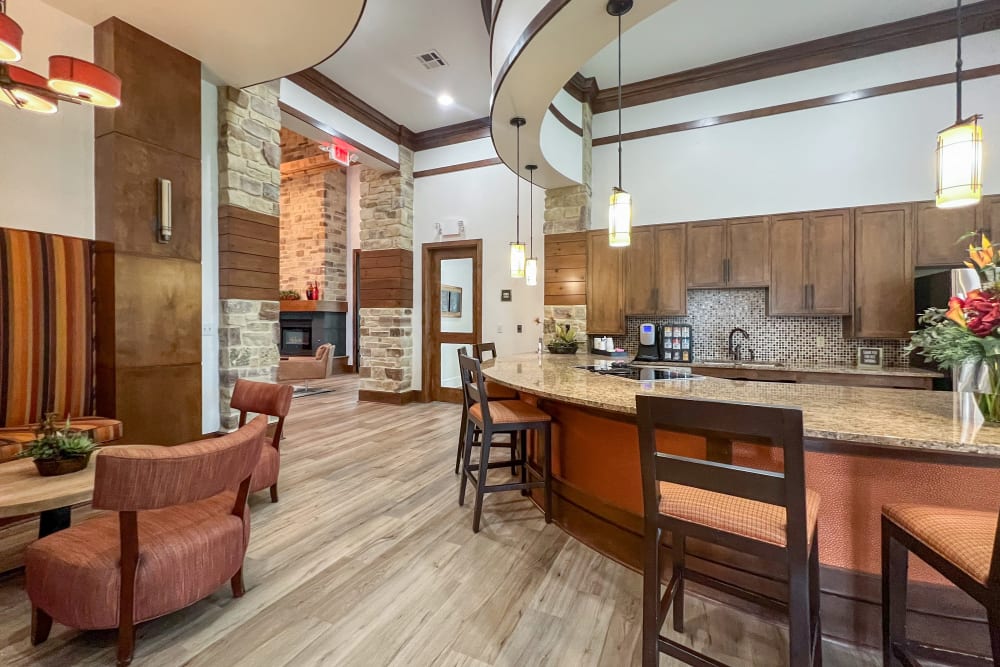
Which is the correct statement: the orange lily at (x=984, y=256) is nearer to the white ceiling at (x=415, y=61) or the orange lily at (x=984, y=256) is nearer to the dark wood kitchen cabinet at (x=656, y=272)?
the dark wood kitchen cabinet at (x=656, y=272)

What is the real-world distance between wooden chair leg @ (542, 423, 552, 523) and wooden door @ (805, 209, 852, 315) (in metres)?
3.17

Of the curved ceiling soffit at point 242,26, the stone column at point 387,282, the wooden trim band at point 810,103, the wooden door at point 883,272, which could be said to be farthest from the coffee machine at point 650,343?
the curved ceiling soffit at point 242,26

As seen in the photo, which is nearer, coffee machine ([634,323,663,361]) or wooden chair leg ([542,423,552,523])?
wooden chair leg ([542,423,552,523])

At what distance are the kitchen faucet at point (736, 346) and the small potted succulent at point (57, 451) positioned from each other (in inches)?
198

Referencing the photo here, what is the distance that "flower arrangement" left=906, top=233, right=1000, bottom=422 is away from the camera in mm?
1315

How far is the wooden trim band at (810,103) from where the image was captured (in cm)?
356

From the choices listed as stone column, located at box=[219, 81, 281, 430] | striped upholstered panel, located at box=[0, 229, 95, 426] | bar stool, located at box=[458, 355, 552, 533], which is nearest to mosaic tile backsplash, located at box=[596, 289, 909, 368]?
bar stool, located at box=[458, 355, 552, 533]

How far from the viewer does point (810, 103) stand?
403 cm

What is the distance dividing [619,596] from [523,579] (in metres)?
0.45

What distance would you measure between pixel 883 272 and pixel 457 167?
16.2 feet

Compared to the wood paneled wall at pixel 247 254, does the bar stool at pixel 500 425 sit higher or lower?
lower

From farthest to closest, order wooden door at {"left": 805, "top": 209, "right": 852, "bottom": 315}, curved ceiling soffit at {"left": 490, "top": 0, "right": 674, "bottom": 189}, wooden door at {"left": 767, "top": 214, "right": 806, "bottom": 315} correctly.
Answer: wooden door at {"left": 767, "top": 214, "right": 806, "bottom": 315} < wooden door at {"left": 805, "top": 209, "right": 852, "bottom": 315} < curved ceiling soffit at {"left": 490, "top": 0, "right": 674, "bottom": 189}

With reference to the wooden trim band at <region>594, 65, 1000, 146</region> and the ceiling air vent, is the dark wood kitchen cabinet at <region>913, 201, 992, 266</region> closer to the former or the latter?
the wooden trim band at <region>594, 65, 1000, 146</region>

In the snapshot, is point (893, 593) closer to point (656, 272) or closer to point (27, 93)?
point (656, 272)
